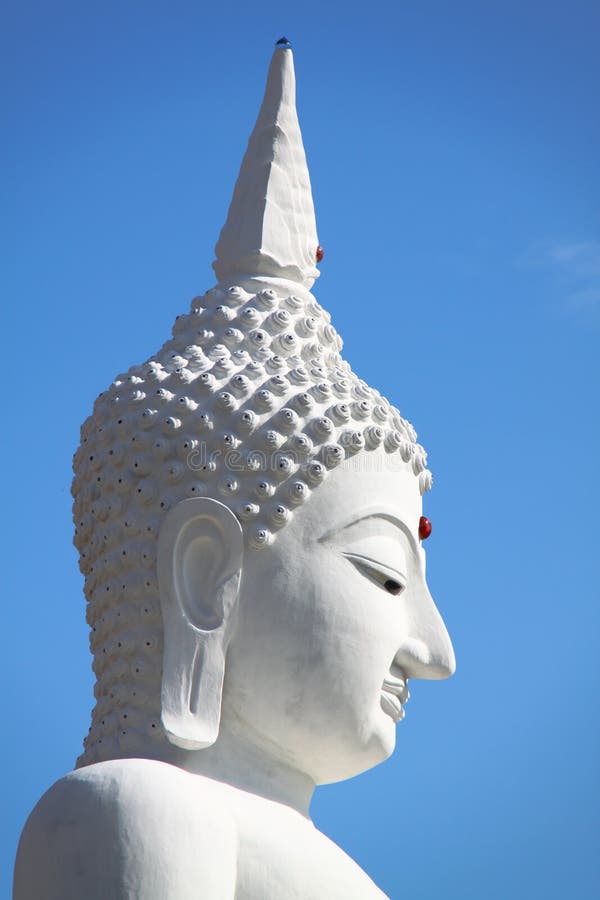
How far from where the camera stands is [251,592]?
25.1 feet

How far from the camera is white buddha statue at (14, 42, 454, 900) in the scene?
24.4 ft

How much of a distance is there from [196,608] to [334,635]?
67 centimetres

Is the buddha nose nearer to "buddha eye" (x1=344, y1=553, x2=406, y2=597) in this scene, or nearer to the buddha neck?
"buddha eye" (x1=344, y1=553, x2=406, y2=597)

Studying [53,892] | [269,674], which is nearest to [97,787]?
[53,892]

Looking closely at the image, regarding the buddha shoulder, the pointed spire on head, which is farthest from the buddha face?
the pointed spire on head

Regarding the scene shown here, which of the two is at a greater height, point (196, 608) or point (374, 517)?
point (374, 517)

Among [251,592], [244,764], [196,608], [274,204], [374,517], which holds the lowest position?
[244,764]

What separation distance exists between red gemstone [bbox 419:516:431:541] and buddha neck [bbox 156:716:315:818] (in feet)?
4.59

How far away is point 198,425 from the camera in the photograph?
7.83 metres

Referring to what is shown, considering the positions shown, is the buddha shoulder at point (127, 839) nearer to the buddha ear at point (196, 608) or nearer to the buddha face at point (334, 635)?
the buddha ear at point (196, 608)

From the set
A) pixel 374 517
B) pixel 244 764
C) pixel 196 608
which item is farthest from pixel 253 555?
pixel 244 764

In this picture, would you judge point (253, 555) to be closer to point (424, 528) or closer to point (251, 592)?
point (251, 592)

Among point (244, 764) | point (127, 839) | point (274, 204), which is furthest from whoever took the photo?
point (274, 204)

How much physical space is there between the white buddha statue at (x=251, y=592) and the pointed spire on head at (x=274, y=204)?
20.1 inches
